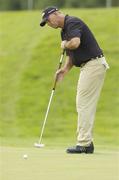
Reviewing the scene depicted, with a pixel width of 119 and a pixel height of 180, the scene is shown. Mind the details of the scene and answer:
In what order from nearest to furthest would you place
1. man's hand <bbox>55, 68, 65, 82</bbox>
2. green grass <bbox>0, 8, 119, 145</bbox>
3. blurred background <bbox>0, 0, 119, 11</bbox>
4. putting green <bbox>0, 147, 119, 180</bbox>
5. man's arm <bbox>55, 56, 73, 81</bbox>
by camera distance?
putting green <bbox>0, 147, 119, 180</bbox> → man's arm <bbox>55, 56, 73, 81</bbox> → man's hand <bbox>55, 68, 65, 82</bbox> → green grass <bbox>0, 8, 119, 145</bbox> → blurred background <bbox>0, 0, 119, 11</bbox>

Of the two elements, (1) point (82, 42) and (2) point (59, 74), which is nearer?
(1) point (82, 42)

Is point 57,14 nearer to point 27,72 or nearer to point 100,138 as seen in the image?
point 100,138

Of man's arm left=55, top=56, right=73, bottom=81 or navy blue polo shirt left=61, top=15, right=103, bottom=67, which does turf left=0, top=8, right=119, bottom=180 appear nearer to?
man's arm left=55, top=56, right=73, bottom=81

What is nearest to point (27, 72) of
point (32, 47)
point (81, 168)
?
point (32, 47)

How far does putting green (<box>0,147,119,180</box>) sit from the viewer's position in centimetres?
799

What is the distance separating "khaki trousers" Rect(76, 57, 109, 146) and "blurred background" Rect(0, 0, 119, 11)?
81.8 ft

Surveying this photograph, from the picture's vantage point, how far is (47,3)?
122ft

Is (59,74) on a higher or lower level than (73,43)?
lower

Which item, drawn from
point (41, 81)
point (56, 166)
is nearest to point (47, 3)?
point (41, 81)

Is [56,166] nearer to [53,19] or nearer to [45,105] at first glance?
[53,19]

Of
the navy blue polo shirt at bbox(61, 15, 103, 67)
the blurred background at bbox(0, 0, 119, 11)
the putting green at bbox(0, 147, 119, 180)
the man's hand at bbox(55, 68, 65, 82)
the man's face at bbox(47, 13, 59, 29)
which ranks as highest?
the man's face at bbox(47, 13, 59, 29)

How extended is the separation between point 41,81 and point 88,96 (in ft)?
45.5

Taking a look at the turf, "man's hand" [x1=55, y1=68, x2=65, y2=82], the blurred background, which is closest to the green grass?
the turf

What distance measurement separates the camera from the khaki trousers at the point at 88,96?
10547 mm
